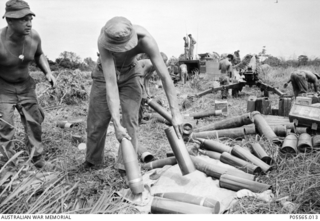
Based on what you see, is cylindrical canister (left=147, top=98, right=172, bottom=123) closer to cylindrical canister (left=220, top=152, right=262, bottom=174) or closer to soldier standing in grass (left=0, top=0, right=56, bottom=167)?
cylindrical canister (left=220, top=152, right=262, bottom=174)

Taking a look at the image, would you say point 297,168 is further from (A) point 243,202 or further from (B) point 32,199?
(B) point 32,199

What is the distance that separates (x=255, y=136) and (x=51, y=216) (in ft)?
10.9

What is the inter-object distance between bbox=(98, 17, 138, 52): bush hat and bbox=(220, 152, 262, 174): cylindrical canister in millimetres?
1795

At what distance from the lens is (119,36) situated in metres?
2.65

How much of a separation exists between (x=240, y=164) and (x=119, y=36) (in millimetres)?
1989

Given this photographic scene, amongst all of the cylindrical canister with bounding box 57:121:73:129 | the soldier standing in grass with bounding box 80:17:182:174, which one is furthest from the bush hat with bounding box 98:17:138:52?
the cylindrical canister with bounding box 57:121:73:129

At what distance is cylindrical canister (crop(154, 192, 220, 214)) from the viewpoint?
2.52 meters

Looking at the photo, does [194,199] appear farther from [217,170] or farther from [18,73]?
[18,73]

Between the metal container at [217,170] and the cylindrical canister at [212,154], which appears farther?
the cylindrical canister at [212,154]

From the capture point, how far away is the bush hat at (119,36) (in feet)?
8.68

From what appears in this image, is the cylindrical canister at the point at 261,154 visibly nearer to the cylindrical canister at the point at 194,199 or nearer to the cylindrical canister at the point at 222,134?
the cylindrical canister at the point at 222,134

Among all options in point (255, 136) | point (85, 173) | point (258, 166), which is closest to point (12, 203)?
point (85, 173)

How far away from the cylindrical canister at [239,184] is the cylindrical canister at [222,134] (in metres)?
1.84

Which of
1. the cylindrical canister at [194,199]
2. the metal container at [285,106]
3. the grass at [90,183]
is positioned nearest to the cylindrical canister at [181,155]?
the cylindrical canister at [194,199]
